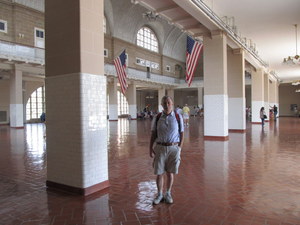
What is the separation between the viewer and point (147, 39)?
33125 millimetres

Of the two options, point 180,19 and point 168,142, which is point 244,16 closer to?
point 180,19

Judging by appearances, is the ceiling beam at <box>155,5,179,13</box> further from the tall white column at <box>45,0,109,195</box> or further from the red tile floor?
the red tile floor

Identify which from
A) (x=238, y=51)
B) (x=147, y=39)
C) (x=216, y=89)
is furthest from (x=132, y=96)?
(x=216, y=89)

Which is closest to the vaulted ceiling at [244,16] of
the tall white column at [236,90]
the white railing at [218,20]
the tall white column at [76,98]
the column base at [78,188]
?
the white railing at [218,20]

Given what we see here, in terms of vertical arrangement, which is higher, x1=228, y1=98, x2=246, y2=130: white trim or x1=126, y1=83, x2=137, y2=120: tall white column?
x1=126, y1=83, x2=137, y2=120: tall white column

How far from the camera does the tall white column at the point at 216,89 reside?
1057 centimetres

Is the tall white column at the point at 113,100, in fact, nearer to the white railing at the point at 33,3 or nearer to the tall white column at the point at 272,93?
the white railing at the point at 33,3

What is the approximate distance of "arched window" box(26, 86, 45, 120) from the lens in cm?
2515

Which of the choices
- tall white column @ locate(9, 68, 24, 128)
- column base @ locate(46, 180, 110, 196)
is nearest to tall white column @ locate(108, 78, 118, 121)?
tall white column @ locate(9, 68, 24, 128)

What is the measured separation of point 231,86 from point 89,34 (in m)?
11.4

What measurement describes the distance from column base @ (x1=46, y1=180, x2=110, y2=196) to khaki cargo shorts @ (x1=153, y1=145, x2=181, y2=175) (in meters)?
1.28

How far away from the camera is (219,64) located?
35.3 feet

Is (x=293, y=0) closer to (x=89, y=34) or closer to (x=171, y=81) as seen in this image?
(x=89, y=34)

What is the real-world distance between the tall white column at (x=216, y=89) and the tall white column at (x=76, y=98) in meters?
7.06
